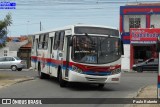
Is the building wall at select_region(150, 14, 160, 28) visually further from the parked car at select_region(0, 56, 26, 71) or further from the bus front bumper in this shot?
the bus front bumper

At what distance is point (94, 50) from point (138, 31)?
31.7 metres

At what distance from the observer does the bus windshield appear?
20750mm

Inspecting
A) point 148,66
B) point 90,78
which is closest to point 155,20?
point 148,66

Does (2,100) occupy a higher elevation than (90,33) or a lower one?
lower

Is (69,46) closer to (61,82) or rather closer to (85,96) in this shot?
(61,82)

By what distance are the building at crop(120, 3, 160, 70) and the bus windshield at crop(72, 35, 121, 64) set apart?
102 ft

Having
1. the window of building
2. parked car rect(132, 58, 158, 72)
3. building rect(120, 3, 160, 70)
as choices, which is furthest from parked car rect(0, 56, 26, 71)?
the window of building

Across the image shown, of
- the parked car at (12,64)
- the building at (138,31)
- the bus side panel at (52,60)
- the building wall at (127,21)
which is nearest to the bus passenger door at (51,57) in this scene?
the bus side panel at (52,60)

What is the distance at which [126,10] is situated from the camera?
2119 inches

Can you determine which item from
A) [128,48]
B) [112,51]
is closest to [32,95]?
[112,51]

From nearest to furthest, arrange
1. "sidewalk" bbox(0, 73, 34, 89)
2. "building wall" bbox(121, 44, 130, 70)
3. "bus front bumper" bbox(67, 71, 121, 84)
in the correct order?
"bus front bumper" bbox(67, 71, 121, 84) < "sidewalk" bbox(0, 73, 34, 89) < "building wall" bbox(121, 44, 130, 70)

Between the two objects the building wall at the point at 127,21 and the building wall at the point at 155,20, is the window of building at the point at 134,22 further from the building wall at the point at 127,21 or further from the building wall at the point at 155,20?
the building wall at the point at 155,20

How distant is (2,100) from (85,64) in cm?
533

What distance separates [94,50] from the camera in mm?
20844
